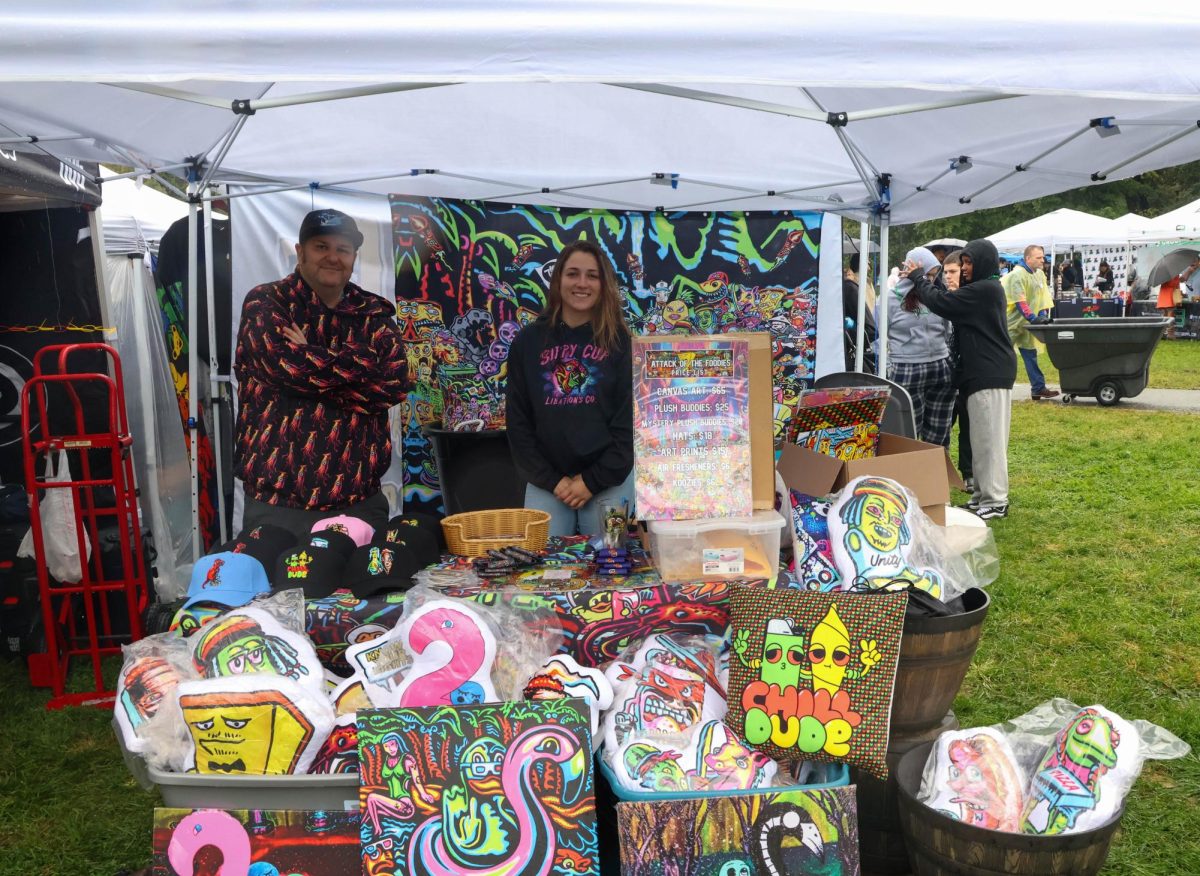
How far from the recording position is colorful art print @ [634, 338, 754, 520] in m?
2.60

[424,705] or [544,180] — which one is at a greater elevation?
[544,180]

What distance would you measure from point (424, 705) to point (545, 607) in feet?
1.33

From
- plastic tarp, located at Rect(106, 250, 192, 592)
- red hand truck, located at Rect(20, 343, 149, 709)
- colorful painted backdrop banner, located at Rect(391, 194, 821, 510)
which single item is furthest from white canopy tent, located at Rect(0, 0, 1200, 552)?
red hand truck, located at Rect(20, 343, 149, 709)

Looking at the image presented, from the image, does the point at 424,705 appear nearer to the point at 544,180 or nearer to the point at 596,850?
the point at 596,850

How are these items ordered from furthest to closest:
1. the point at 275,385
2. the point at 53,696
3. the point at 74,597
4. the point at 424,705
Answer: the point at 74,597, the point at 53,696, the point at 275,385, the point at 424,705

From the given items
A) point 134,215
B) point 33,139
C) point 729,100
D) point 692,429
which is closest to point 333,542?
point 692,429

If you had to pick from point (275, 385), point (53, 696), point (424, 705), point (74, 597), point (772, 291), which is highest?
point (772, 291)

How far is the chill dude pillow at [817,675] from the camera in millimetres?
2109

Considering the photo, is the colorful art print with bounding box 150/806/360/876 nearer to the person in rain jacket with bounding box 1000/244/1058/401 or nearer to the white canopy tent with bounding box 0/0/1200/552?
the white canopy tent with bounding box 0/0/1200/552

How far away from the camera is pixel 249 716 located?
1947 mm

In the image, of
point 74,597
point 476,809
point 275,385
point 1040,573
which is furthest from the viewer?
point 1040,573

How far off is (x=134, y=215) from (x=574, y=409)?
5073 mm

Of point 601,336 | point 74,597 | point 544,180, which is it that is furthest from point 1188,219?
point 74,597

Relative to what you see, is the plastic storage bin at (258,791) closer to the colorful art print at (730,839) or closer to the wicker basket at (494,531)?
the colorful art print at (730,839)
